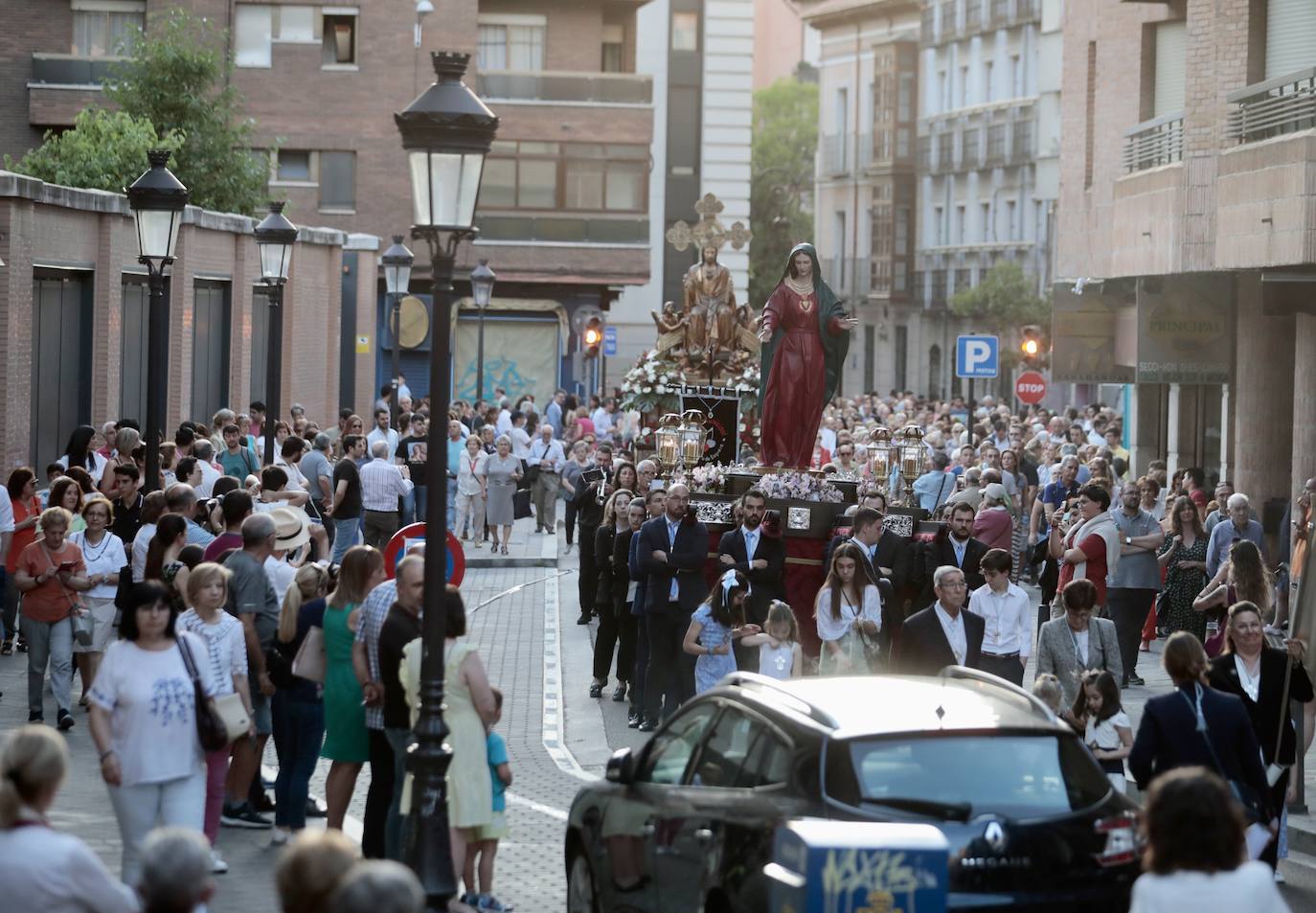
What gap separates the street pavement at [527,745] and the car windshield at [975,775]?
341 centimetres

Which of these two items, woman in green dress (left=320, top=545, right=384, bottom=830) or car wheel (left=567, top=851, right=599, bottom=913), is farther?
woman in green dress (left=320, top=545, right=384, bottom=830)

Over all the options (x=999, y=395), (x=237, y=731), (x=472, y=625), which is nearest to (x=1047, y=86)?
(x=999, y=395)

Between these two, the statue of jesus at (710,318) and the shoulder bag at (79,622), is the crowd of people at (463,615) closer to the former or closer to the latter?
the shoulder bag at (79,622)

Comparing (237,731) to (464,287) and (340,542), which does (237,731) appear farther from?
(464,287)

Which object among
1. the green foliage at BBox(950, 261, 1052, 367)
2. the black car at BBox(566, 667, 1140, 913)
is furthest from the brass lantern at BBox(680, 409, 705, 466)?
the green foliage at BBox(950, 261, 1052, 367)

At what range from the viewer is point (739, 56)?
71.9m

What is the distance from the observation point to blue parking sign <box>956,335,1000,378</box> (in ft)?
125

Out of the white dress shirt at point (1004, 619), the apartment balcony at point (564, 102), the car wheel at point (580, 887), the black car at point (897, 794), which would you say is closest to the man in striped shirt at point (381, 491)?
the white dress shirt at point (1004, 619)

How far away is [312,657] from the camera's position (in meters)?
12.0

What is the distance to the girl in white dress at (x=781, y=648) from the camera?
1383cm

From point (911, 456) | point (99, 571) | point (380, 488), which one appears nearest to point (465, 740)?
point (99, 571)

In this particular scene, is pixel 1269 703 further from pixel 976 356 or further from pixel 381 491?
pixel 976 356

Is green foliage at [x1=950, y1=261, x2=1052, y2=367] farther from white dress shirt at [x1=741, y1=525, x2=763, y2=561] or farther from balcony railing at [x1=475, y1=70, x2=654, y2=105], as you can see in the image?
white dress shirt at [x1=741, y1=525, x2=763, y2=561]

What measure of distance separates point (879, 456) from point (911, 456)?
0.45m
